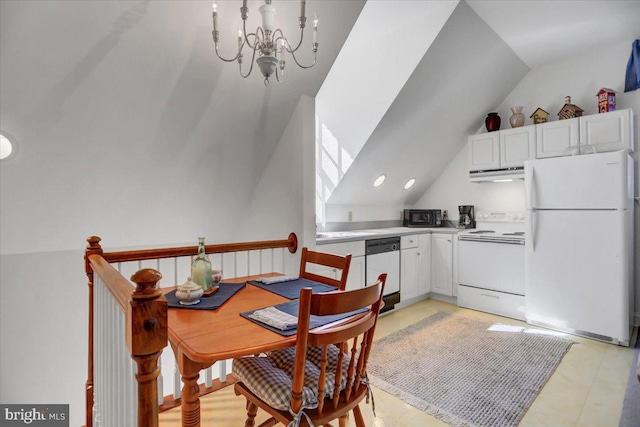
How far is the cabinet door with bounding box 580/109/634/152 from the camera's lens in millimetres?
3061

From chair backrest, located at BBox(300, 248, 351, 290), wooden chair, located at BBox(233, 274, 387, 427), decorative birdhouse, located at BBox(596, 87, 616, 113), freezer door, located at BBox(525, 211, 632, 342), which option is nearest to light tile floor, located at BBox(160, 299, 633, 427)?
freezer door, located at BBox(525, 211, 632, 342)

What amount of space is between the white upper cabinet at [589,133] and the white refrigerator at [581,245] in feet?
0.82

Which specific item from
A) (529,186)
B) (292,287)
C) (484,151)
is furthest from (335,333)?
(484,151)

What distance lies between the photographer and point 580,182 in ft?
9.69

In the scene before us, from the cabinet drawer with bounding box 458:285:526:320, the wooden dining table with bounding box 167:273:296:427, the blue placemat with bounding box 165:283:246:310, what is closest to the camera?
the wooden dining table with bounding box 167:273:296:427

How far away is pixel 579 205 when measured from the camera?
2963mm

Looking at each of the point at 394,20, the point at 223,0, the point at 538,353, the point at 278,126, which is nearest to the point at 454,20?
the point at 394,20

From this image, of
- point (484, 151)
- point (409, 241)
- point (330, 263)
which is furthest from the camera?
point (484, 151)

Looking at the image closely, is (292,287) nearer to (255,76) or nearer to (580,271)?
(255,76)

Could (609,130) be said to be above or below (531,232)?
above

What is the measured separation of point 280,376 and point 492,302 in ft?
10.3

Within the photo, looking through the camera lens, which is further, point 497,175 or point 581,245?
point 497,175

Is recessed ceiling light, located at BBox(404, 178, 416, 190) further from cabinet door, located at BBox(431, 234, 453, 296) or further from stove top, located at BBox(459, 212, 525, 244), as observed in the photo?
stove top, located at BBox(459, 212, 525, 244)

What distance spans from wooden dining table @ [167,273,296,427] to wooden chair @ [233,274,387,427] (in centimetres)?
12
